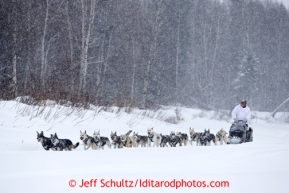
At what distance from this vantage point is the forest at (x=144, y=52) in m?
16.6

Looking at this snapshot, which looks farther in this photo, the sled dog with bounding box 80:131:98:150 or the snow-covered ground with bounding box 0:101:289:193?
the sled dog with bounding box 80:131:98:150

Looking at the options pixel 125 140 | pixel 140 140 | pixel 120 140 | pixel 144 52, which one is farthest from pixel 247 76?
pixel 120 140

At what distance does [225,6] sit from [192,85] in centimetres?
1439

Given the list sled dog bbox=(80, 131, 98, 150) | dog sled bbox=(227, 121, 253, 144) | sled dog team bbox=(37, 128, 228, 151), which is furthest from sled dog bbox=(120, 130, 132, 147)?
dog sled bbox=(227, 121, 253, 144)

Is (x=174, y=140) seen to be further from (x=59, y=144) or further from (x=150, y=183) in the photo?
(x=150, y=183)

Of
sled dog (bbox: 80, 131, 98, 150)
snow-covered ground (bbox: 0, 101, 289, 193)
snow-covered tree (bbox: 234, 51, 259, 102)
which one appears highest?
snow-covered tree (bbox: 234, 51, 259, 102)

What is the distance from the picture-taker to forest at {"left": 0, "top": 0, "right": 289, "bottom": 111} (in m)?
16.6

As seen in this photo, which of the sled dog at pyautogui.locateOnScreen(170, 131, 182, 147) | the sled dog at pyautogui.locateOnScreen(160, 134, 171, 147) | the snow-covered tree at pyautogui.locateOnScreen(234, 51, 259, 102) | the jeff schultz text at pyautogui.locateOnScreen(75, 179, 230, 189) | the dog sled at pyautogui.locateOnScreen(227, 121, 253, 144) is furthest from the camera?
the snow-covered tree at pyautogui.locateOnScreen(234, 51, 259, 102)

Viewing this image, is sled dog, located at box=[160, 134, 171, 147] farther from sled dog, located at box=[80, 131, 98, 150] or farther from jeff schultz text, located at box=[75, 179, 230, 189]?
jeff schultz text, located at box=[75, 179, 230, 189]

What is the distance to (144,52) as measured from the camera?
23906mm

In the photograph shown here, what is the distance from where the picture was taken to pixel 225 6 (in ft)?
159

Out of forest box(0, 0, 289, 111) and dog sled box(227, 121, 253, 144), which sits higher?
forest box(0, 0, 289, 111)

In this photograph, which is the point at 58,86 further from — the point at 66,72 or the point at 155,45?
the point at 155,45

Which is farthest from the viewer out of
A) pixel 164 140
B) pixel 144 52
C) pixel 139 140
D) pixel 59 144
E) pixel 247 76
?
pixel 247 76
